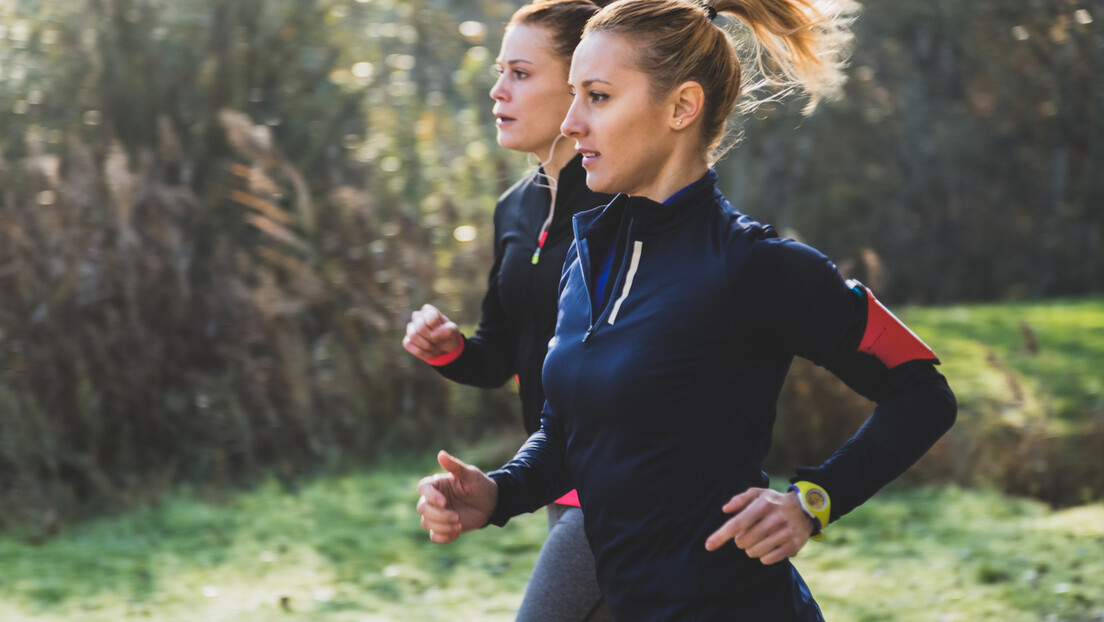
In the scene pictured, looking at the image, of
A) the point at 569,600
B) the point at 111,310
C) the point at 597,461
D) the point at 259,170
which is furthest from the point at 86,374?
Answer: the point at 597,461

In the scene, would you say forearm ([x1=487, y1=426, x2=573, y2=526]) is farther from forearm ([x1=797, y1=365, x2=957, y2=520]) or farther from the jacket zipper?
forearm ([x1=797, y1=365, x2=957, y2=520])

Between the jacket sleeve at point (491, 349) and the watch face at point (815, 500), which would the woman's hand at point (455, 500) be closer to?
the watch face at point (815, 500)

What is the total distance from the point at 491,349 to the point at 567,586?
0.75 metres

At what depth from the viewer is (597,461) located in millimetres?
1924

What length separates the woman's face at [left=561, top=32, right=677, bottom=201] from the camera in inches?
78.0

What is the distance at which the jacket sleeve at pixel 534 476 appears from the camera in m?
2.13

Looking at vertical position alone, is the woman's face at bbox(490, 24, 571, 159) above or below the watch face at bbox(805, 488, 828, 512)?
above

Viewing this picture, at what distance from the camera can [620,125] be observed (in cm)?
198

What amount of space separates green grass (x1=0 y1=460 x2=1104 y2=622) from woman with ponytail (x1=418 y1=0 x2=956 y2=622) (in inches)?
111

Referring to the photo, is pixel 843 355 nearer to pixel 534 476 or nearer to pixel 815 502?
pixel 815 502

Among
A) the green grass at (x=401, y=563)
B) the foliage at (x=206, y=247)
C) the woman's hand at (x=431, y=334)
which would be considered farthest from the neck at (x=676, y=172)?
the foliage at (x=206, y=247)

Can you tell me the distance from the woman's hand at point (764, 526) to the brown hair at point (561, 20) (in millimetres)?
1484

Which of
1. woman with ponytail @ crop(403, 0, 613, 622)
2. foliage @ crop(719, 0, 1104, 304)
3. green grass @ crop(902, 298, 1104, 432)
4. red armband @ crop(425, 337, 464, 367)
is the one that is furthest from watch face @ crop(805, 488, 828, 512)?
foliage @ crop(719, 0, 1104, 304)

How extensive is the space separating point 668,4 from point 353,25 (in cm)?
636
